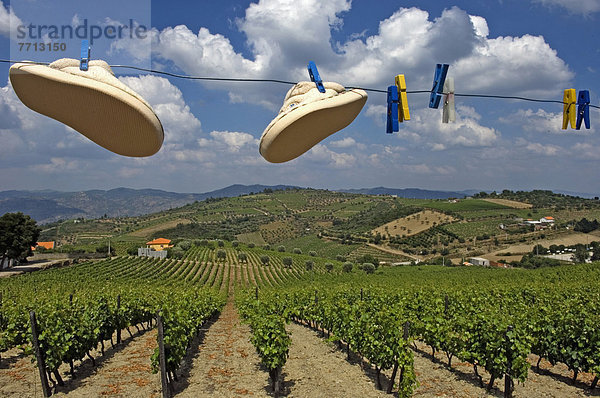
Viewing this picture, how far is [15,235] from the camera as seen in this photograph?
45.8 meters

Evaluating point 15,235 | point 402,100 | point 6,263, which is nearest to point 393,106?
point 402,100

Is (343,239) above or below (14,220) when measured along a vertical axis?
below

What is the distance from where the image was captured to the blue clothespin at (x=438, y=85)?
9.67ft

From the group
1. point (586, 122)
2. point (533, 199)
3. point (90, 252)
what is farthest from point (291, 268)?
point (533, 199)

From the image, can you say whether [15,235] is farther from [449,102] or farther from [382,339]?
[449,102]

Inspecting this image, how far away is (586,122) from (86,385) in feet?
33.1

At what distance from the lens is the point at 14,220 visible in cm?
4625

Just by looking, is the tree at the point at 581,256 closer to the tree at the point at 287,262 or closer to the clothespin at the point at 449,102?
the tree at the point at 287,262

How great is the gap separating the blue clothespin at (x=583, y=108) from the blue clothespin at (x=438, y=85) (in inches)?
73.2

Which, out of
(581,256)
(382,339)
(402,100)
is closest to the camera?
(402,100)

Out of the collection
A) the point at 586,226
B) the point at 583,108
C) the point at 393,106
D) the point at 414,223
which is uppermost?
the point at 583,108

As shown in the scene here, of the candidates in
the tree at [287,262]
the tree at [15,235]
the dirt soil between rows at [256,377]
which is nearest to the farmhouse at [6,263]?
the tree at [15,235]

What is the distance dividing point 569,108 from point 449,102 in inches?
68.8

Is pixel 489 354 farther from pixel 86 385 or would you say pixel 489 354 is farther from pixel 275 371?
pixel 86 385
